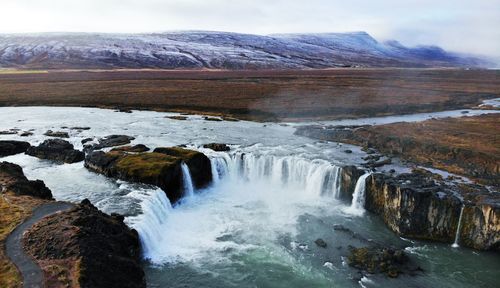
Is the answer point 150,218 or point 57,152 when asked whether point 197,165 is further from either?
point 57,152

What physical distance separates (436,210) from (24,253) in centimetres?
2768

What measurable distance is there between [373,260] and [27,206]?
22.9 meters

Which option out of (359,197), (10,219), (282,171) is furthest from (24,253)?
(282,171)

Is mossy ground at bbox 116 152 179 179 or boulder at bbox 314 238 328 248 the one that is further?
mossy ground at bbox 116 152 179 179

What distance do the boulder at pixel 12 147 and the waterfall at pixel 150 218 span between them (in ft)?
70.9

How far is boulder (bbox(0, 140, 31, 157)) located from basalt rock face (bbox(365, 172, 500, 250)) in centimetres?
3967

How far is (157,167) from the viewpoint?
3759 cm

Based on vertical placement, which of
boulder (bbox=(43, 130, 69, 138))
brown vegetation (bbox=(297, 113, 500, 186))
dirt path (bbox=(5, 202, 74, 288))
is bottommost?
boulder (bbox=(43, 130, 69, 138))

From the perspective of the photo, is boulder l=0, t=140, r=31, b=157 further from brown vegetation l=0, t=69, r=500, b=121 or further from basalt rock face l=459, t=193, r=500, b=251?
basalt rock face l=459, t=193, r=500, b=251

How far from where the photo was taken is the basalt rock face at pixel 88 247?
1981cm

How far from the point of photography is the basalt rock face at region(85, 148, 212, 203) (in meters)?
36.8

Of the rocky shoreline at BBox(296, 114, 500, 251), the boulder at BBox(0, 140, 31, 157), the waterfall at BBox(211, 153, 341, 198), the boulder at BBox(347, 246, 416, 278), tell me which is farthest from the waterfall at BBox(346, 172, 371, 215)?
the boulder at BBox(0, 140, 31, 157)

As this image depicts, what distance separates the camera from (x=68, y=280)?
723 inches

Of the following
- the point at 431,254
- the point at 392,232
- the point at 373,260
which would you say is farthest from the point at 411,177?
the point at 373,260
